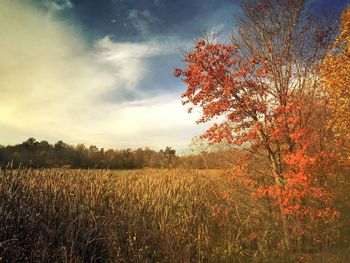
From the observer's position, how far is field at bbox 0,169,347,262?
5.96 metres

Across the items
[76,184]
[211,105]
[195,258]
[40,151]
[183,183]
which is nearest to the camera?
[195,258]

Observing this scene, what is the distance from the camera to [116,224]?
25.3 ft

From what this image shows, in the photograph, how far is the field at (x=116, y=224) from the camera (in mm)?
5957

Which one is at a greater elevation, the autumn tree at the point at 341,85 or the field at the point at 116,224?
the autumn tree at the point at 341,85

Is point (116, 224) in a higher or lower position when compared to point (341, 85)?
lower

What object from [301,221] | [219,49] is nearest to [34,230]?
[219,49]

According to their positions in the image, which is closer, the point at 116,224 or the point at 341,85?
the point at 116,224

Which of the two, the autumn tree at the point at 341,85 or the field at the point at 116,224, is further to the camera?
Result: the autumn tree at the point at 341,85

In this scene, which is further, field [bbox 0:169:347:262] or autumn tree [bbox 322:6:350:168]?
autumn tree [bbox 322:6:350:168]

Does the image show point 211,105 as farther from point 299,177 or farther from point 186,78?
point 299,177

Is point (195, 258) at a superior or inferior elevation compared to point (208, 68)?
inferior

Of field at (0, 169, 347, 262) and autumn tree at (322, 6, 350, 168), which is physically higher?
autumn tree at (322, 6, 350, 168)

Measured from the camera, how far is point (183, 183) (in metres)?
14.0

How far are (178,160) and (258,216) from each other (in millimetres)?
7100
